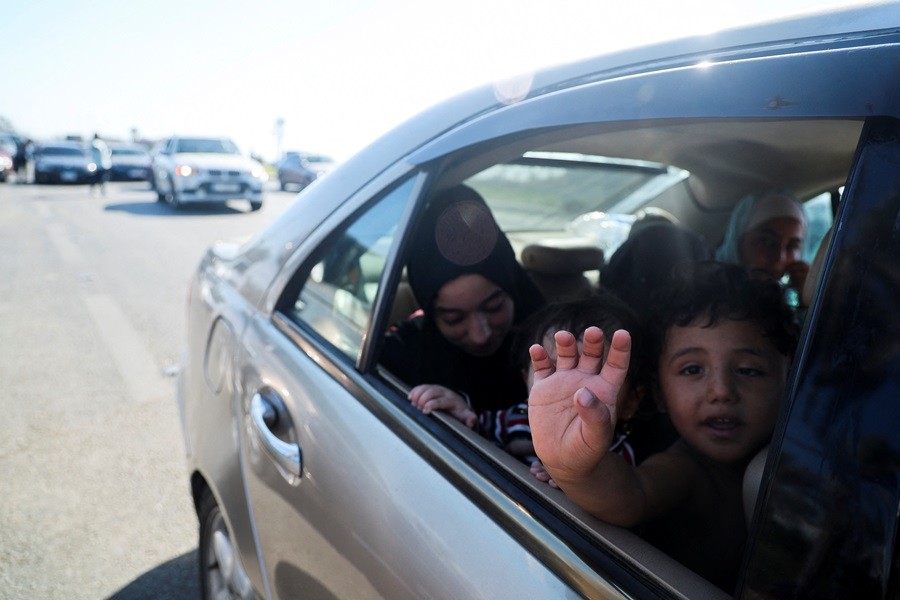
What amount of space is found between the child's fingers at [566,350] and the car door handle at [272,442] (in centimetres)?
75

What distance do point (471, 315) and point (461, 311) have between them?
0.10 ft

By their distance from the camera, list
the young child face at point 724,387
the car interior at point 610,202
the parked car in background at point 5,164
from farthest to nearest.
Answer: the parked car in background at point 5,164 → the young child face at point 724,387 → the car interior at point 610,202

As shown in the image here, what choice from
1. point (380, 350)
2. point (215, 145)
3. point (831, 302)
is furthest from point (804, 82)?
point (215, 145)

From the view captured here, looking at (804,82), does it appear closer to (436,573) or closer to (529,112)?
(529,112)

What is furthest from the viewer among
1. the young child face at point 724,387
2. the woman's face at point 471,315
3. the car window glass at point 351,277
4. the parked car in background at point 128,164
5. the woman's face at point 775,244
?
the parked car in background at point 128,164

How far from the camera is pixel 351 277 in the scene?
1.85m

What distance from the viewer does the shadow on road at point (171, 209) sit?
16047 mm

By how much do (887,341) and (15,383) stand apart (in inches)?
206

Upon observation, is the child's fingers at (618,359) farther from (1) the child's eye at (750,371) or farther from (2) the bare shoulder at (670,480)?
(1) the child's eye at (750,371)

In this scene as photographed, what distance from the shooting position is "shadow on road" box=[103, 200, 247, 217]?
1605 centimetres

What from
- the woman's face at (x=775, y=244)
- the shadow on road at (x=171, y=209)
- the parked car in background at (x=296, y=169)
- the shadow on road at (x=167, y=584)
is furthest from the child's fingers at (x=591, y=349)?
the parked car in background at (x=296, y=169)

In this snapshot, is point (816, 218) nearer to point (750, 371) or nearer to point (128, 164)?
point (750, 371)

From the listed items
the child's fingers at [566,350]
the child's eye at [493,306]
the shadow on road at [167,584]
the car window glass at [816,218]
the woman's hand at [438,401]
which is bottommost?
the shadow on road at [167,584]

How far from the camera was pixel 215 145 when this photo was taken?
685 inches
